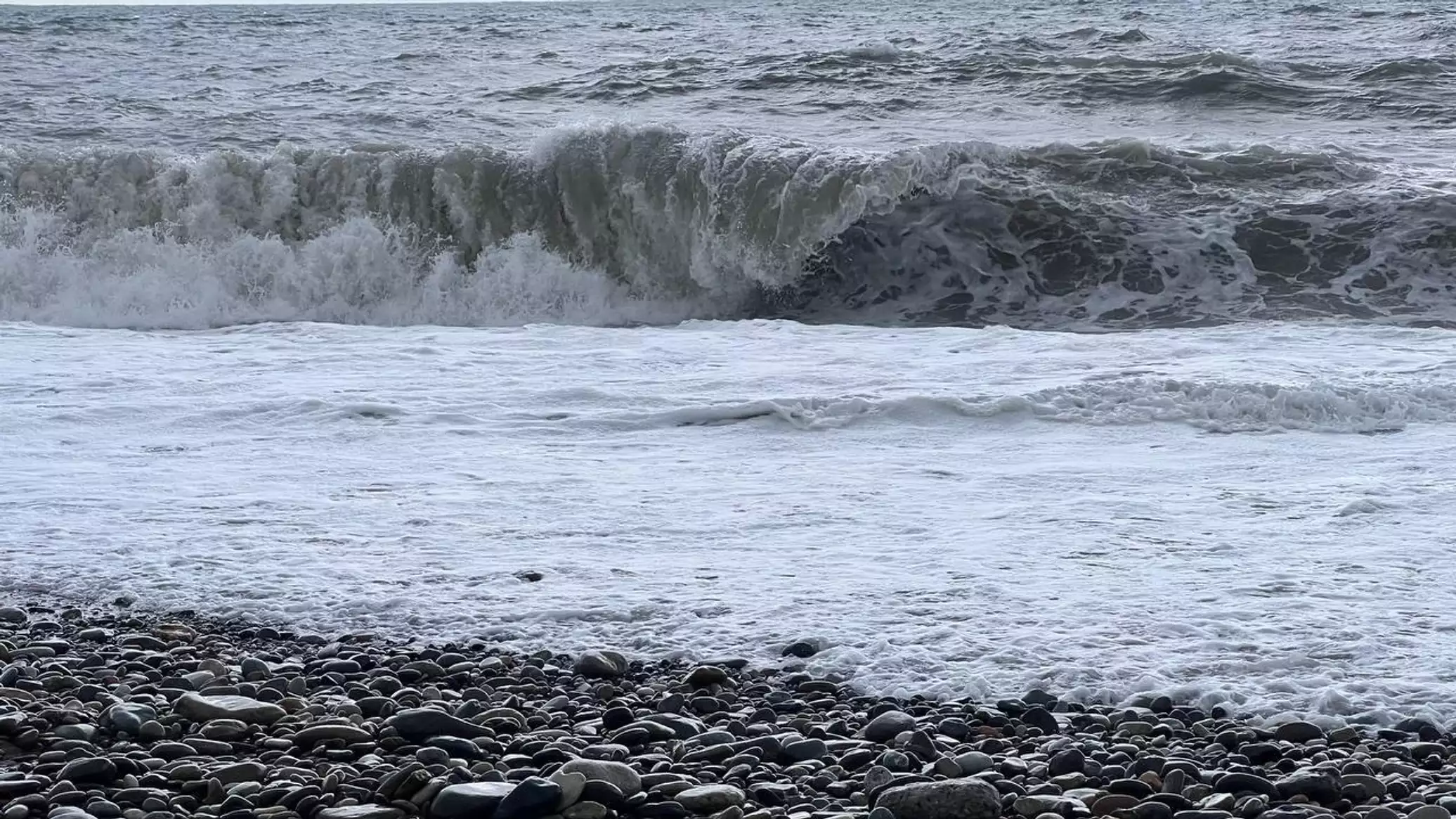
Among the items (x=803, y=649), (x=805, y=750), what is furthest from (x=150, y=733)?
(x=803, y=649)

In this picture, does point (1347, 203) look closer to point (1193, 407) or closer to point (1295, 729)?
point (1193, 407)

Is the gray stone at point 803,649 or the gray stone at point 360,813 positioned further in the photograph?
the gray stone at point 803,649

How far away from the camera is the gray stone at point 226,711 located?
3152 millimetres

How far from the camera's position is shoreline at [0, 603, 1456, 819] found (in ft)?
8.74

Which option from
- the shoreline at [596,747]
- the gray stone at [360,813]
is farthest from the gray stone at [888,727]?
the gray stone at [360,813]

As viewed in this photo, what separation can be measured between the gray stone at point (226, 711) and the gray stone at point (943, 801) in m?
1.31

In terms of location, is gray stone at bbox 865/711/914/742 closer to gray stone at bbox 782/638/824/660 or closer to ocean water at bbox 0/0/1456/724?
ocean water at bbox 0/0/1456/724

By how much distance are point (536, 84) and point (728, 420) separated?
13.7 meters

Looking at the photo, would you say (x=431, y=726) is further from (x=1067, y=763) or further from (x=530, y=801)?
(x=1067, y=763)

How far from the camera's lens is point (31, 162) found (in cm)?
1358

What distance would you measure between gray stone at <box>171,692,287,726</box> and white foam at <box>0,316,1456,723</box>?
74 centimetres

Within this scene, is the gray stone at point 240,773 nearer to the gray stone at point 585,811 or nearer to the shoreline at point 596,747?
the shoreline at point 596,747

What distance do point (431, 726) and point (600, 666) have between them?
0.59 meters

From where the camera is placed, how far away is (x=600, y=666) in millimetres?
3562
